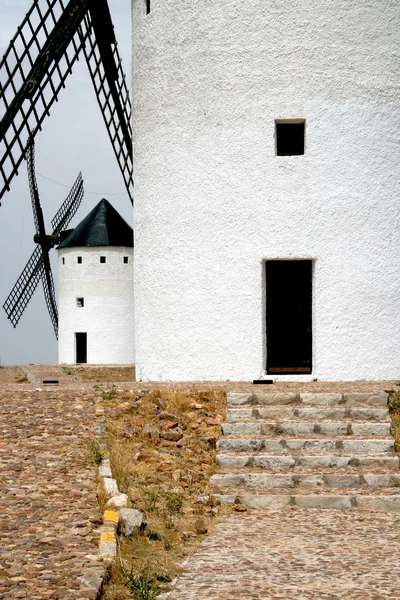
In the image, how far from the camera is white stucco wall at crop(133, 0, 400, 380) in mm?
14883

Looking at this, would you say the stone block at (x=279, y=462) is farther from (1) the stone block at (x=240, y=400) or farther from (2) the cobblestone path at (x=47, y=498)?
(2) the cobblestone path at (x=47, y=498)

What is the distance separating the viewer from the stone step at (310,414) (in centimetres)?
1172

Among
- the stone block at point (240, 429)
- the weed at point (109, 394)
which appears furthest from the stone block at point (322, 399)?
the weed at point (109, 394)

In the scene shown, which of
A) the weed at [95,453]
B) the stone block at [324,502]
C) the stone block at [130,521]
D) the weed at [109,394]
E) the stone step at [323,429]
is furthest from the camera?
the weed at [109,394]

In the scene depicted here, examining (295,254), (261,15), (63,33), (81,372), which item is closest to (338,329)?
(295,254)

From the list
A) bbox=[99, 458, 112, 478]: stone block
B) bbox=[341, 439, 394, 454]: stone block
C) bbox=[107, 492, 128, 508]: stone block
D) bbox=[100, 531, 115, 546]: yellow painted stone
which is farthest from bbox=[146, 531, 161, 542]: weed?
bbox=[341, 439, 394, 454]: stone block

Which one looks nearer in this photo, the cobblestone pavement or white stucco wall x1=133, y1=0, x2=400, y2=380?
the cobblestone pavement

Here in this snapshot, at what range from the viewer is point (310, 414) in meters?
11.7

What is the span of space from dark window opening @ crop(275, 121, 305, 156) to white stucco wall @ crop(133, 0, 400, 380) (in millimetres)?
442

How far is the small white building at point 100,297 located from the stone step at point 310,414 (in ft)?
67.0

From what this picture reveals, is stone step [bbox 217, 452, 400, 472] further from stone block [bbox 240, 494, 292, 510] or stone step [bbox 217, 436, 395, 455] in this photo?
stone block [bbox 240, 494, 292, 510]

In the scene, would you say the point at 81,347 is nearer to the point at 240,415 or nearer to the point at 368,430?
the point at 240,415

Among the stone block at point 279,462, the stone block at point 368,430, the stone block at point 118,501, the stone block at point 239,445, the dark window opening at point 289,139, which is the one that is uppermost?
the dark window opening at point 289,139

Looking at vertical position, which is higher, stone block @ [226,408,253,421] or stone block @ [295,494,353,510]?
stone block @ [226,408,253,421]
